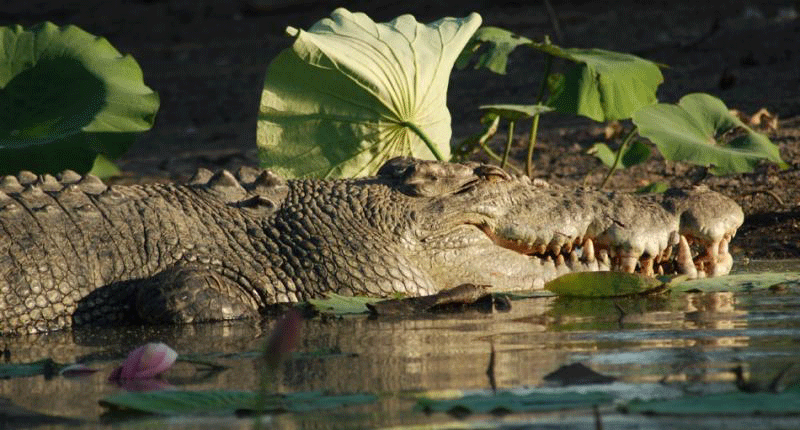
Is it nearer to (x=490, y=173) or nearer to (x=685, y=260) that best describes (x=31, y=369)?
(x=490, y=173)

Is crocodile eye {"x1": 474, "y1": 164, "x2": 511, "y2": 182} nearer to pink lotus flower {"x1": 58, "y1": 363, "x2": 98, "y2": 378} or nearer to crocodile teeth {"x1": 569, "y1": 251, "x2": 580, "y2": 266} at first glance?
crocodile teeth {"x1": 569, "y1": 251, "x2": 580, "y2": 266}

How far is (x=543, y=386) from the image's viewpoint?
3264 millimetres

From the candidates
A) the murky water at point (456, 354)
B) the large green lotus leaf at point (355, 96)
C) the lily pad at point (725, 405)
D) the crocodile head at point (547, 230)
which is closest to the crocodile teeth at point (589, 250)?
the crocodile head at point (547, 230)

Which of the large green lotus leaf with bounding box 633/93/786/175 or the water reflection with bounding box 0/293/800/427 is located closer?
the water reflection with bounding box 0/293/800/427

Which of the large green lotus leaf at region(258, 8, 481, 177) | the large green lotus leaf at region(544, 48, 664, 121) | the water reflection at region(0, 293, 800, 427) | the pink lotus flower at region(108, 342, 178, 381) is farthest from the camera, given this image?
the large green lotus leaf at region(544, 48, 664, 121)

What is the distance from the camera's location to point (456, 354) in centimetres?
396

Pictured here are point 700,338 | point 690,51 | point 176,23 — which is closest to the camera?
point 700,338

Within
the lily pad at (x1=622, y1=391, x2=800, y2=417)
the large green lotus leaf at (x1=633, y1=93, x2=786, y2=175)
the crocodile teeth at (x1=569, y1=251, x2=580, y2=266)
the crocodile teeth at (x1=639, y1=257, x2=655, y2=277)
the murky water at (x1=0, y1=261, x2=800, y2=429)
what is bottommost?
the lily pad at (x1=622, y1=391, x2=800, y2=417)

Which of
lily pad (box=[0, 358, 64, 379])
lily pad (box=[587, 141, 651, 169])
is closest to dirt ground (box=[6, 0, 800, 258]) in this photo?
lily pad (box=[587, 141, 651, 169])

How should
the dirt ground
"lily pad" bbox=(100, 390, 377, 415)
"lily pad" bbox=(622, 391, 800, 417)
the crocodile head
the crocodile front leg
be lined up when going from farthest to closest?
the dirt ground, the crocodile head, the crocodile front leg, "lily pad" bbox=(100, 390, 377, 415), "lily pad" bbox=(622, 391, 800, 417)

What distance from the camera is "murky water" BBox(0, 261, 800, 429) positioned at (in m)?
3.03

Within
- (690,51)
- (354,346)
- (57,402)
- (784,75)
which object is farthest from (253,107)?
(57,402)

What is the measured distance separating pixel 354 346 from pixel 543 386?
1.12 metres

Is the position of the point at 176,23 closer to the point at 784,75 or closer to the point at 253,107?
the point at 253,107
